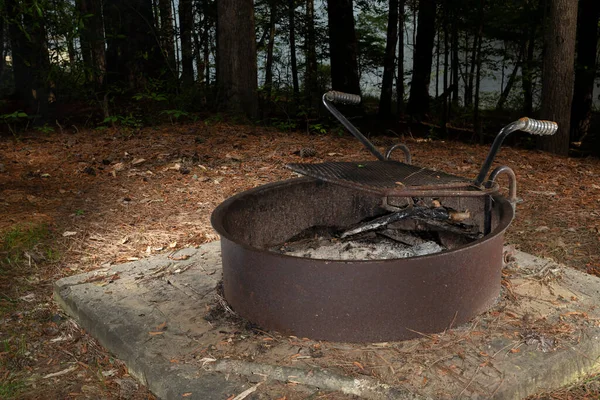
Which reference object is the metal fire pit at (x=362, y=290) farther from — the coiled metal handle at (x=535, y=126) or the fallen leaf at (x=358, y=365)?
the coiled metal handle at (x=535, y=126)

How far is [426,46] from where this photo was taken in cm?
1069

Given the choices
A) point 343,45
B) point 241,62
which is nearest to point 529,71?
point 343,45

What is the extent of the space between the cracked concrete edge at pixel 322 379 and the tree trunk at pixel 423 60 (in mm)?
9097

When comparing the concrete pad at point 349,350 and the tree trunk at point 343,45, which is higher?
the tree trunk at point 343,45

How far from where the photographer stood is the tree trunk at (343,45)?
905 centimetres

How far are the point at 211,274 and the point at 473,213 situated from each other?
58.2 inches

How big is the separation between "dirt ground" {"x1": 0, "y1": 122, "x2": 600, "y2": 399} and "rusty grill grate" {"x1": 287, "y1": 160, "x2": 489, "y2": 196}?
926 millimetres

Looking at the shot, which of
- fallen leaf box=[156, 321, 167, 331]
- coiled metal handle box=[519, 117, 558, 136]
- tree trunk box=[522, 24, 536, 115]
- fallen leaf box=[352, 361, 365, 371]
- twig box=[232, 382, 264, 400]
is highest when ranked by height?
Result: tree trunk box=[522, 24, 536, 115]

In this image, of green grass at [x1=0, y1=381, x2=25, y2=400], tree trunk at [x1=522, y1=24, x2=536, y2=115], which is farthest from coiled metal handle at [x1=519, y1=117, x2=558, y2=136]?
tree trunk at [x1=522, y1=24, x2=536, y2=115]

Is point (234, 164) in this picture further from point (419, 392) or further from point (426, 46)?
point (426, 46)

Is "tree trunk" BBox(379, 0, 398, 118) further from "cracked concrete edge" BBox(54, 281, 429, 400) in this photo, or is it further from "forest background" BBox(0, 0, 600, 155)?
"cracked concrete edge" BBox(54, 281, 429, 400)

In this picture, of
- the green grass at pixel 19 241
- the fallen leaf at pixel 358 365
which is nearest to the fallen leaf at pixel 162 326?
the fallen leaf at pixel 358 365

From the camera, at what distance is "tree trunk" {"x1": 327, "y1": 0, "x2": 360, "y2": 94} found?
905 centimetres

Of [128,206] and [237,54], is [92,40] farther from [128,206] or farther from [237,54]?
[128,206]
